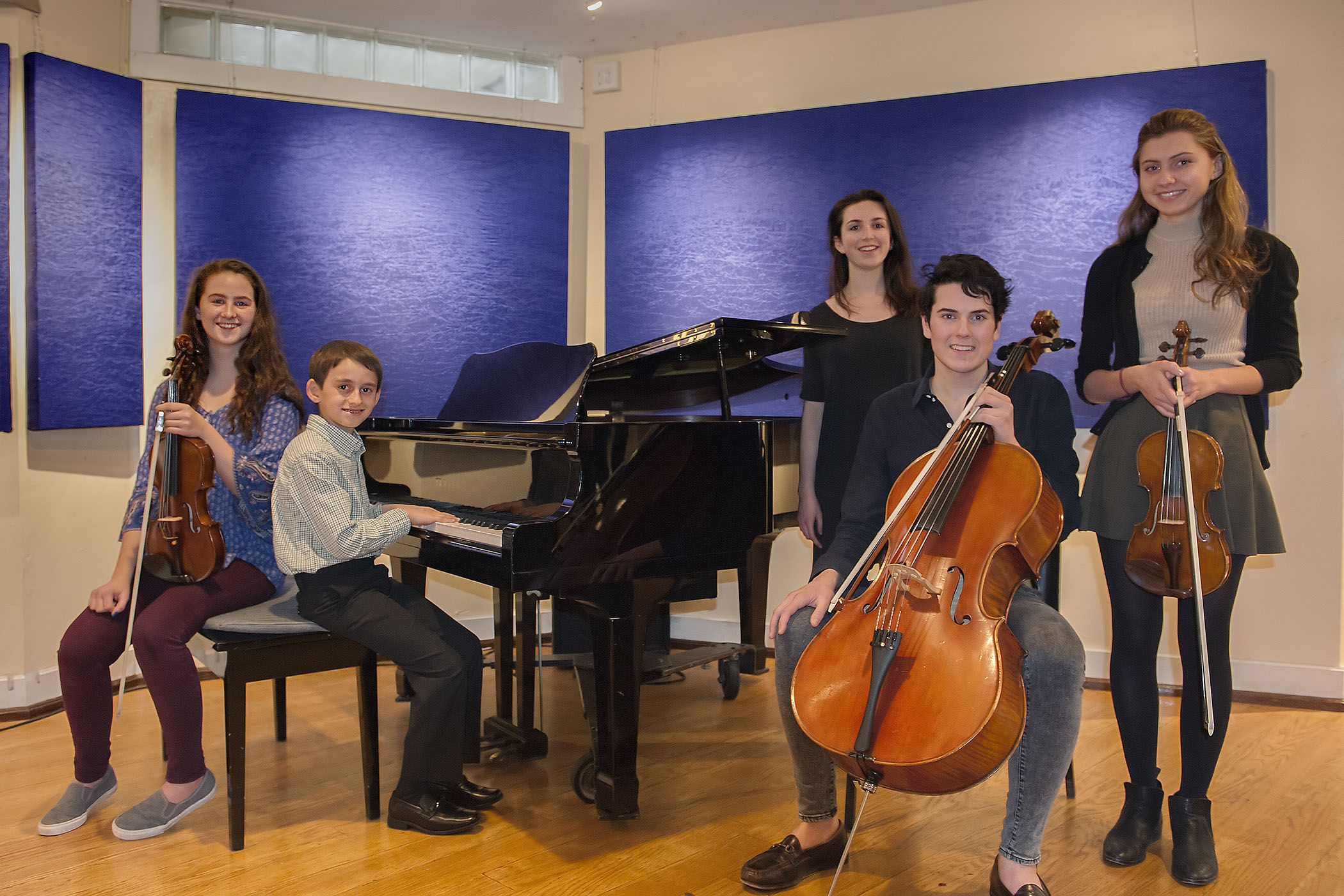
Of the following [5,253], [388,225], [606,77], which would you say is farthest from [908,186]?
[5,253]

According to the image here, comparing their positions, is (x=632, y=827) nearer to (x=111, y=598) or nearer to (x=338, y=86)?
(x=111, y=598)

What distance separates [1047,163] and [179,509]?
10.5 ft

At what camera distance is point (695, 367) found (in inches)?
108

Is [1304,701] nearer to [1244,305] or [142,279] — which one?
[1244,305]

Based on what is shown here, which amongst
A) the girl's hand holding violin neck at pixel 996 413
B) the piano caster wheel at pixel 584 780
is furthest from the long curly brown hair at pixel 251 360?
the girl's hand holding violin neck at pixel 996 413

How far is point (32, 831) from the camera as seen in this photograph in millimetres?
2332

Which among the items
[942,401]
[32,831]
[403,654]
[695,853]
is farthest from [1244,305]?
[32,831]

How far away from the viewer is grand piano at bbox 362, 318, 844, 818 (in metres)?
2.22

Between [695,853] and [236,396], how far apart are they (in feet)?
5.44

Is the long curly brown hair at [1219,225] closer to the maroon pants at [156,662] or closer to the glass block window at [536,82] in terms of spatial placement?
the maroon pants at [156,662]

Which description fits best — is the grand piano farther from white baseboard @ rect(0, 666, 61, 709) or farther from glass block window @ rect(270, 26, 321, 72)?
glass block window @ rect(270, 26, 321, 72)

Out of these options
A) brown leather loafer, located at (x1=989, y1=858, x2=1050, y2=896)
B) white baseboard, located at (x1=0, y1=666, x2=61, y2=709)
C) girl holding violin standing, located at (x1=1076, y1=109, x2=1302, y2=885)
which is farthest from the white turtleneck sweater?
white baseboard, located at (x1=0, y1=666, x2=61, y2=709)

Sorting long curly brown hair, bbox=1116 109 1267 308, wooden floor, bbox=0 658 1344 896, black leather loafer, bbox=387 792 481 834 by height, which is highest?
long curly brown hair, bbox=1116 109 1267 308

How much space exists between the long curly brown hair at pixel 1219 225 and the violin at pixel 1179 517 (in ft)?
0.47
